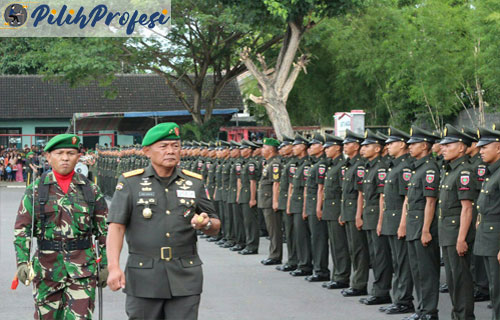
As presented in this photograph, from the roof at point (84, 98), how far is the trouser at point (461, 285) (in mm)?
42633

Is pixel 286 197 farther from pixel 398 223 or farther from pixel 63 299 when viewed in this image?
pixel 63 299

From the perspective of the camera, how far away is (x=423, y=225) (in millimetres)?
9641

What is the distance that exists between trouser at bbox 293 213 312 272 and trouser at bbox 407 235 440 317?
3.68 metres

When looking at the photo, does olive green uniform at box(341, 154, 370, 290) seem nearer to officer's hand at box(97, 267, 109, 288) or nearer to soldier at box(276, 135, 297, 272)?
soldier at box(276, 135, 297, 272)

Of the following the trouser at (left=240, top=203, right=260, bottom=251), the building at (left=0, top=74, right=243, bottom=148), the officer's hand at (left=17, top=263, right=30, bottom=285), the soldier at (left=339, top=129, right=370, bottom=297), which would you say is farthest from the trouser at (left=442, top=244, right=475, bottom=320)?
the building at (left=0, top=74, right=243, bottom=148)

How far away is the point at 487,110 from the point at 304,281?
15383 millimetres

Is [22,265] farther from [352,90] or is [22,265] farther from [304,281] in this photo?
[352,90]

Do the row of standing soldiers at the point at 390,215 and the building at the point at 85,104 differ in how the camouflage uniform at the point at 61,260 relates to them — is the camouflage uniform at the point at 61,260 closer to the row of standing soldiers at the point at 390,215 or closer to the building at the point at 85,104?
the row of standing soldiers at the point at 390,215

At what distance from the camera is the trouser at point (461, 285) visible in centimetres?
904

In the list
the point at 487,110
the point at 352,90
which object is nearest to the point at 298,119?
the point at 352,90

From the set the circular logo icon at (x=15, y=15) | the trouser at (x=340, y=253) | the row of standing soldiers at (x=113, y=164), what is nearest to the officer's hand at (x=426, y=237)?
the trouser at (x=340, y=253)

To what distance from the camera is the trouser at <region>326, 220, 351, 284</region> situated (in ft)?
39.7

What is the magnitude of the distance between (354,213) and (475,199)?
9.18 feet

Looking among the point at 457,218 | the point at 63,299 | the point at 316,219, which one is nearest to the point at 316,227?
the point at 316,219
